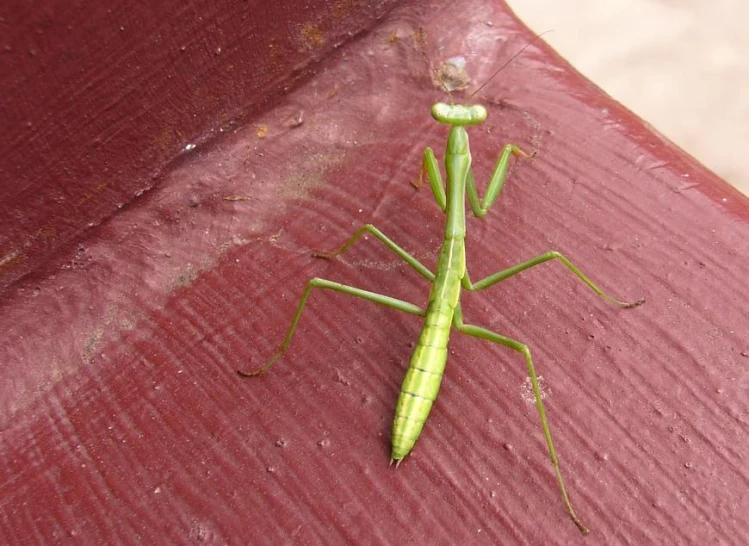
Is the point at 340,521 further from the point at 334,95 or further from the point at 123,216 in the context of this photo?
the point at 334,95

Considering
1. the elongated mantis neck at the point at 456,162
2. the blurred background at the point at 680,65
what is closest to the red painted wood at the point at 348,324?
the elongated mantis neck at the point at 456,162

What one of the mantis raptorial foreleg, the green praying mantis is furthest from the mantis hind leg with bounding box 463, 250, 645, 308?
the mantis raptorial foreleg

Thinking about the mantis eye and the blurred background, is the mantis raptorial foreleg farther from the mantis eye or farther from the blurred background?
the blurred background

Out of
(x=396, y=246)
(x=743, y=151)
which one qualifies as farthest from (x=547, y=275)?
(x=743, y=151)

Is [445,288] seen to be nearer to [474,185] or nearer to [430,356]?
[430,356]

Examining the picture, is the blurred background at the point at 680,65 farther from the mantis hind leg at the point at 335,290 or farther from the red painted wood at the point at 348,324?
the mantis hind leg at the point at 335,290

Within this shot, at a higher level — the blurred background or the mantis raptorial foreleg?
the mantis raptorial foreleg
